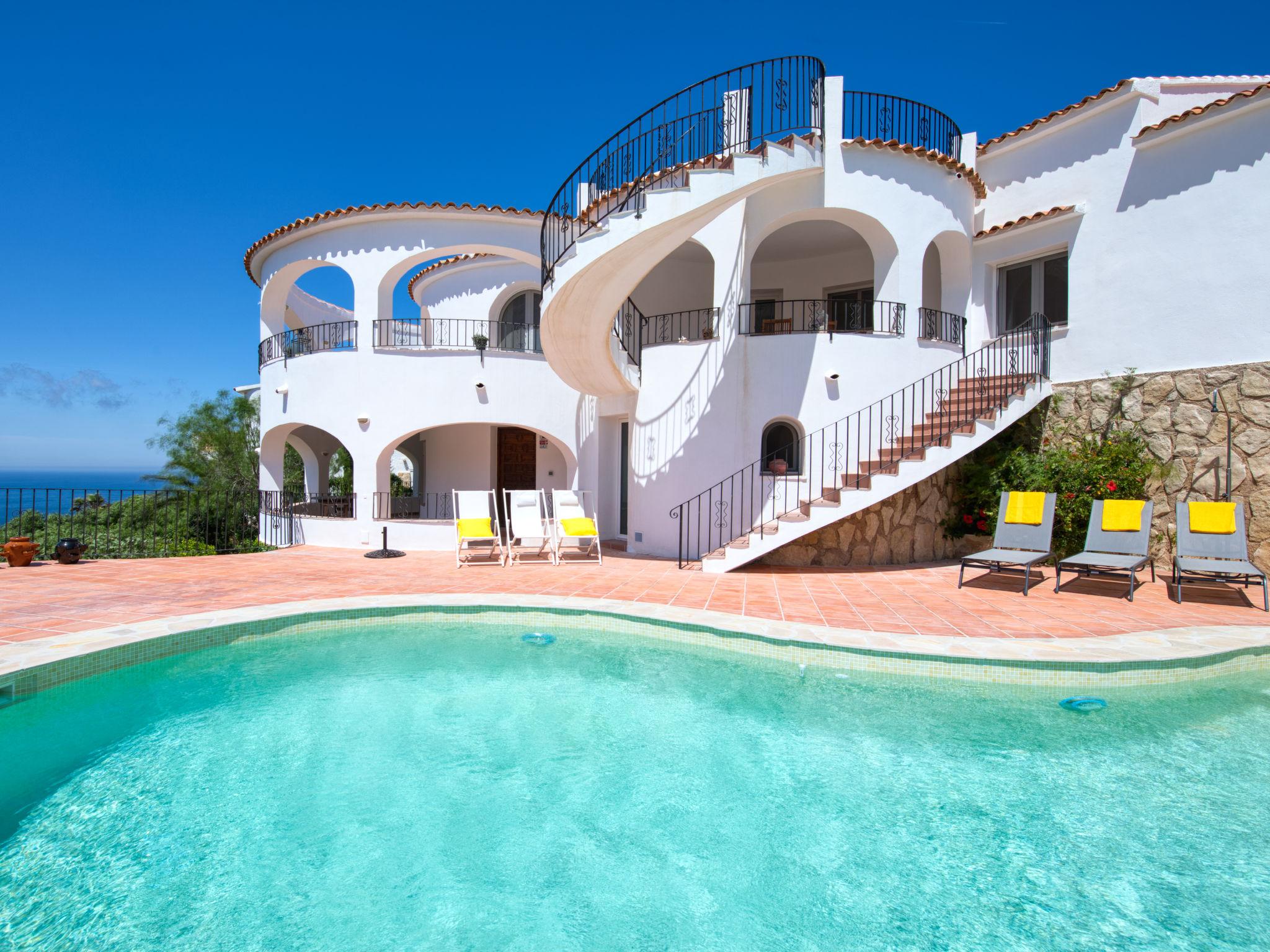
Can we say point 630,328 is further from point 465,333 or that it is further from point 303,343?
point 303,343

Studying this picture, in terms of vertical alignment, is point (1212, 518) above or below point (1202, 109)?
below

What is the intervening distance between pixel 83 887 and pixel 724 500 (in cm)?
876

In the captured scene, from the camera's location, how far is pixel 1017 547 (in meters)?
9.00

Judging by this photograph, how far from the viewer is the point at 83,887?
2.95 m

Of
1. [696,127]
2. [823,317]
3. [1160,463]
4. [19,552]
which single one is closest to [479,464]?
[19,552]

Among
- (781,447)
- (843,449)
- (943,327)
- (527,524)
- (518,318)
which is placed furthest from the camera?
(518,318)

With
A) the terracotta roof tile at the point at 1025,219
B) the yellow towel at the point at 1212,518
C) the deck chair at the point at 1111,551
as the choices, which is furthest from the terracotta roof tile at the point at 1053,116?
the yellow towel at the point at 1212,518

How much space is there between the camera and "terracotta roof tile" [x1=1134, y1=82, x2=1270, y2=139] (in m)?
8.76

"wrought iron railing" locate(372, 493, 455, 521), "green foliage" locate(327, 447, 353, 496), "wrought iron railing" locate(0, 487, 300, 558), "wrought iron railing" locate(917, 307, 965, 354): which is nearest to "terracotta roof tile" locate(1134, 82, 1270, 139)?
"wrought iron railing" locate(917, 307, 965, 354)

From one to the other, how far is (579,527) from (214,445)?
691 inches

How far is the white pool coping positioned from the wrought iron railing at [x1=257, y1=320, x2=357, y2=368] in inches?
324

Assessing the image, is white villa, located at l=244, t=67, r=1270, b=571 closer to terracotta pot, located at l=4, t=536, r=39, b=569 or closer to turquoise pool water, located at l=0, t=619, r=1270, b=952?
terracotta pot, located at l=4, t=536, r=39, b=569

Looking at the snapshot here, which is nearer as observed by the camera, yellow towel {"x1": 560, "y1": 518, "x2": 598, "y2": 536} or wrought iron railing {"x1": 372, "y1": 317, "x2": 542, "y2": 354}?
yellow towel {"x1": 560, "y1": 518, "x2": 598, "y2": 536}

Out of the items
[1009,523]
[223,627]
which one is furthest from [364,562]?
[1009,523]
